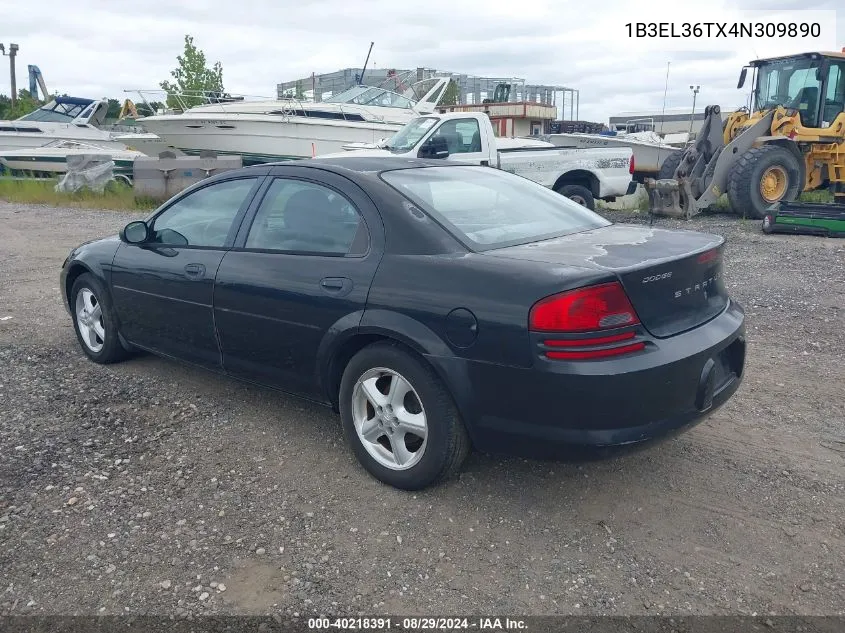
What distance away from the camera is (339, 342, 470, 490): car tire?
10.5 feet

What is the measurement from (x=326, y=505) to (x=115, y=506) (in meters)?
0.97

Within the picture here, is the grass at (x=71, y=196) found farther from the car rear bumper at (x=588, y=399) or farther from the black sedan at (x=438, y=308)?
the car rear bumper at (x=588, y=399)

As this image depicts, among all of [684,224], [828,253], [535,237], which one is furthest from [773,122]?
[535,237]

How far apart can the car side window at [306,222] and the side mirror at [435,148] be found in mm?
7739

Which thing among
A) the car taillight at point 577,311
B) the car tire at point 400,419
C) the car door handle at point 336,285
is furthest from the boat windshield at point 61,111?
the car taillight at point 577,311

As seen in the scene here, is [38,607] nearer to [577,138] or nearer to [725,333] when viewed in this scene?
[725,333]

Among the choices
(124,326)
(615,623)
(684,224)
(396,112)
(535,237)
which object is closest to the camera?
(615,623)

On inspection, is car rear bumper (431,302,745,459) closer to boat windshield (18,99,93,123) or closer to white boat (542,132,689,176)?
white boat (542,132,689,176)

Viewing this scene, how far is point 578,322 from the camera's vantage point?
113 inches

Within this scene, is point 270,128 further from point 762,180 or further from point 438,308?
point 438,308

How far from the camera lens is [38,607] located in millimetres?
2682

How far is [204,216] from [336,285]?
4.48 feet

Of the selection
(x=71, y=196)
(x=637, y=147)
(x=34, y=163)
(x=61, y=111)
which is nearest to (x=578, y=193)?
(x=637, y=147)

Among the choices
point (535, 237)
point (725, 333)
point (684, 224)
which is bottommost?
point (684, 224)
